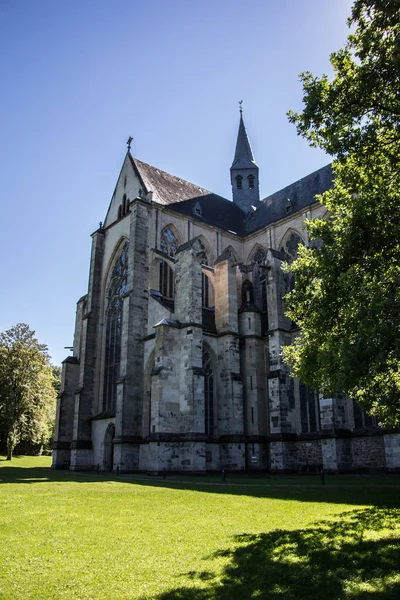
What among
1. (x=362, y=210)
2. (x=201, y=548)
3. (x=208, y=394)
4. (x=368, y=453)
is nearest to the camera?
(x=201, y=548)

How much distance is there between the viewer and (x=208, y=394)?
1038 inches

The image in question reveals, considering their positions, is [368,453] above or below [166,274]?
below

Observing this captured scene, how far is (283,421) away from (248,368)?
391 centimetres

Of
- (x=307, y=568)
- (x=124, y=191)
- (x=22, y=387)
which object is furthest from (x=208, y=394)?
(x=22, y=387)

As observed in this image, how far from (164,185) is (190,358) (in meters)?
15.7

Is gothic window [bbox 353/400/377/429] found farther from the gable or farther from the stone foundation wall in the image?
the gable

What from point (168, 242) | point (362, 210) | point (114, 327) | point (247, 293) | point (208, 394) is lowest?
point (208, 394)

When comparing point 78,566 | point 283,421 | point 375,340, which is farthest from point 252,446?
point 78,566

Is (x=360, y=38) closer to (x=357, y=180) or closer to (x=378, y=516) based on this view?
(x=357, y=180)

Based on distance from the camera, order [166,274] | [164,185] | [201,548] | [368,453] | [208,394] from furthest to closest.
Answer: [164,185]
[166,274]
[208,394]
[368,453]
[201,548]

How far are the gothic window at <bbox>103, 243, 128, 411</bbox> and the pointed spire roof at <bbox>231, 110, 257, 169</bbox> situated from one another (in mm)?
17788

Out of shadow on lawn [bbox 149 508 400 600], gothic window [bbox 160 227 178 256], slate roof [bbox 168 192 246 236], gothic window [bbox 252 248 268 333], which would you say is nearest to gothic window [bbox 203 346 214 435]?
gothic window [bbox 252 248 268 333]

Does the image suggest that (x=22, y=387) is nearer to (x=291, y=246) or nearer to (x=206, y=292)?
(x=206, y=292)

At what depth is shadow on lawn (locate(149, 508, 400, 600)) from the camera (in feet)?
17.6
